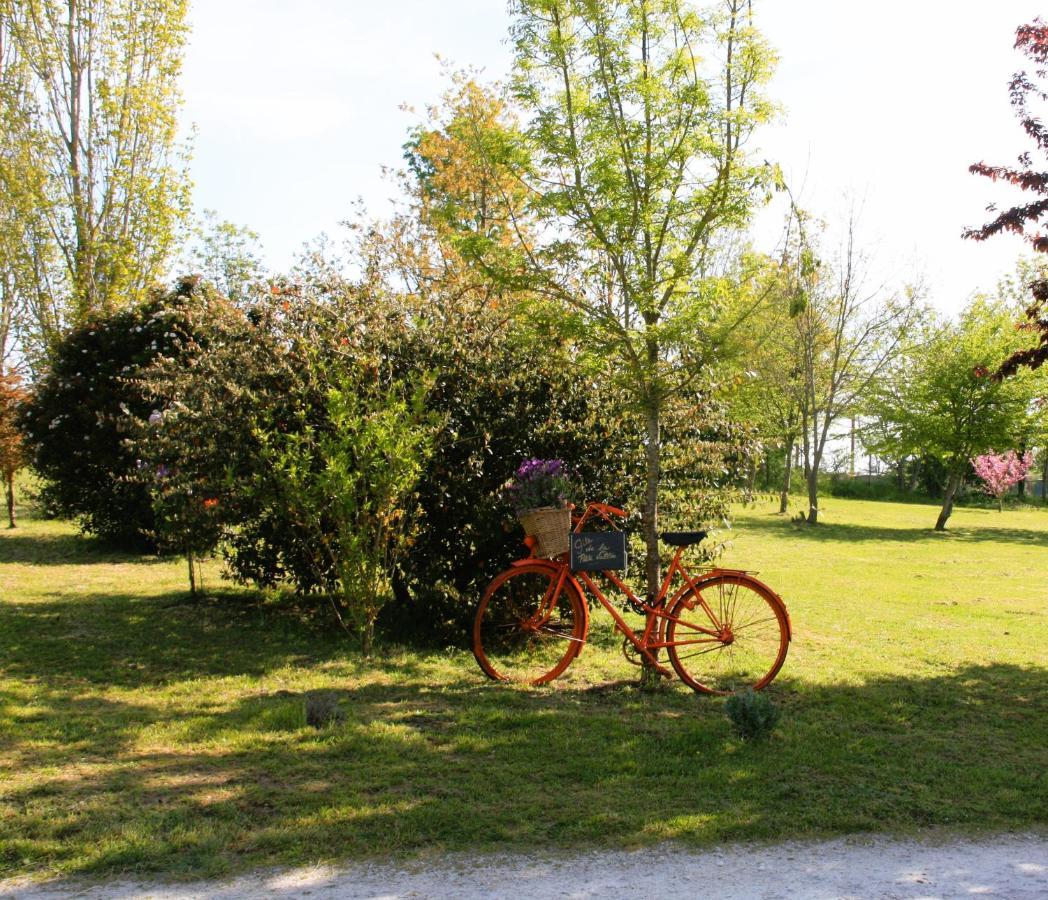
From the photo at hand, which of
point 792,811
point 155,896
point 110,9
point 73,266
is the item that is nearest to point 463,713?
point 792,811

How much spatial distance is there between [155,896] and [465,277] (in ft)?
20.6

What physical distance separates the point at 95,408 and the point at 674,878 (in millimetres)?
11755

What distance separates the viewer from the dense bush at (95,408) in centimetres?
1259

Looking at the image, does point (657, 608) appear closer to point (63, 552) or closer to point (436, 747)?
point (436, 747)

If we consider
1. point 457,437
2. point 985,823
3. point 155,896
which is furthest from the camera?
point 457,437

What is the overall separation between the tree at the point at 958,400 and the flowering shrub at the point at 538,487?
68.8ft

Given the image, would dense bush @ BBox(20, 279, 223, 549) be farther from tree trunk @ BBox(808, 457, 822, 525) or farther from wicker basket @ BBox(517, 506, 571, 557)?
tree trunk @ BBox(808, 457, 822, 525)

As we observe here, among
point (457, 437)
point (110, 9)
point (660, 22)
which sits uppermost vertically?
point (110, 9)

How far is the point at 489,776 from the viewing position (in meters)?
4.34

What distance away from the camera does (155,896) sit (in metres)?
3.12

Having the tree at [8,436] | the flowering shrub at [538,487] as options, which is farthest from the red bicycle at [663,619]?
the tree at [8,436]

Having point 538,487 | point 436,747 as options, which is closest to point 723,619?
point 538,487

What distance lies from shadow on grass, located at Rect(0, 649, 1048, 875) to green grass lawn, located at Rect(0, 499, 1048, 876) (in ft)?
0.05

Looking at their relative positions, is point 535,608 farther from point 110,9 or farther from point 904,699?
point 110,9
